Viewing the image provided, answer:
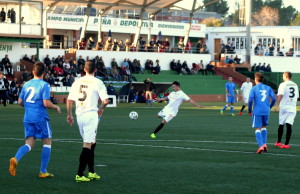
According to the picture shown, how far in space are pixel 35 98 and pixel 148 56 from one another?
4619 cm

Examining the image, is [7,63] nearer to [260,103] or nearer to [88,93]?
[260,103]

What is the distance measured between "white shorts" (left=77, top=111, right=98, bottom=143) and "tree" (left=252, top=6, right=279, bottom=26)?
5755 inches

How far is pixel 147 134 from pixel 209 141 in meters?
3.03

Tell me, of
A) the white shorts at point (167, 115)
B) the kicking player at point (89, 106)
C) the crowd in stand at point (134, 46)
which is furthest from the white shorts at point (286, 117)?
the crowd in stand at point (134, 46)

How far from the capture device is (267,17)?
157000mm

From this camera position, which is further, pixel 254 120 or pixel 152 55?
pixel 152 55

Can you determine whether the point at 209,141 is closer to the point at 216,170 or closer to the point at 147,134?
the point at 147,134

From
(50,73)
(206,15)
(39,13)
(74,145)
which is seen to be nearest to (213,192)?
(74,145)

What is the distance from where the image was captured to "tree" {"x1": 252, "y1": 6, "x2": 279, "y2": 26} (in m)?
156

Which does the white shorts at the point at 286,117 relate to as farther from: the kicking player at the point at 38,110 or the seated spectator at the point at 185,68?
the seated spectator at the point at 185,68

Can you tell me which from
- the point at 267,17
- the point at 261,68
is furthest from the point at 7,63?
the point at 267,17

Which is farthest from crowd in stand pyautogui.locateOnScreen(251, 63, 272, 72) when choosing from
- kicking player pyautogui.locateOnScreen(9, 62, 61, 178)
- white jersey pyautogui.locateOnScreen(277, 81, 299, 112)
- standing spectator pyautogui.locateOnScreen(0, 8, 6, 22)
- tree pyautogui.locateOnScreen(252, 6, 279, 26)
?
tree pyautogui.locateOnScreen(252, 6, 279, 26)

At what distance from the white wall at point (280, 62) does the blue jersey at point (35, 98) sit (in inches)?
2206

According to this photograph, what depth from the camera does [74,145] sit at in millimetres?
17422
